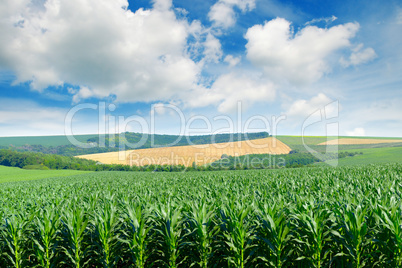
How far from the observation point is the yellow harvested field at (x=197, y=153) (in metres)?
71.2

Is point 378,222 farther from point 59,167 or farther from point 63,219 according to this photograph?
point 59,167

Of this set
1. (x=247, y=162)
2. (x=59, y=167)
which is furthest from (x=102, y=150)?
(x=247, y=162)

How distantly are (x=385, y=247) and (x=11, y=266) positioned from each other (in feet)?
28.8

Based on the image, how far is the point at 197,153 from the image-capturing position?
73875 millimetres

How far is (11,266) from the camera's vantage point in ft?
18.1

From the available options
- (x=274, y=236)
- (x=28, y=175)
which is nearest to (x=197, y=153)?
(x=28, y=175)

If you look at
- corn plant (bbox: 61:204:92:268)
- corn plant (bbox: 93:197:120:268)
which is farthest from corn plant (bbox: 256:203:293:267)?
corn plant (bbox: 61:204:92:268)

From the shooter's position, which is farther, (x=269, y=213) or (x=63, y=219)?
(x=63, y=219)

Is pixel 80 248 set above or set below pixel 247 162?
above

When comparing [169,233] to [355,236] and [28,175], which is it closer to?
[355,236]

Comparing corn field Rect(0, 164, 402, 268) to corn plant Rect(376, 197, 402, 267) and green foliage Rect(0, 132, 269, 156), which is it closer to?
corn plant Rect(376, 197, 402, 267)

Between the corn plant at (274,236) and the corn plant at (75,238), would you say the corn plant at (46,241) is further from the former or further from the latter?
the corn plant at (274,236)

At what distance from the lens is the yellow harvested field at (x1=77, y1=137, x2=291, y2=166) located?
71188 millimetres

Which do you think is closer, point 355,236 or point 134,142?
point 355,236
